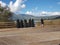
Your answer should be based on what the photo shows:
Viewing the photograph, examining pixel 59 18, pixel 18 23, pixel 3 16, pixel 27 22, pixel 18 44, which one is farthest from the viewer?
pixel 3 16

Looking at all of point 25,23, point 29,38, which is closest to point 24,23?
point 25,23

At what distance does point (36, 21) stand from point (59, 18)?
71.8 inches

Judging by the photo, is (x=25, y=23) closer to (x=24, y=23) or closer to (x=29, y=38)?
(x=24, y=23)

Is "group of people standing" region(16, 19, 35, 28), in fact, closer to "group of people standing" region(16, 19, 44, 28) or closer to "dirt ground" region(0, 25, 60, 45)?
"group of people standing" region(16, 19, 44, 28)

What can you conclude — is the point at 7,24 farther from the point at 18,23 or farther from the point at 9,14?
the point at 9,14

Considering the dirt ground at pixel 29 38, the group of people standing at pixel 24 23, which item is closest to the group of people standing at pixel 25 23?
the group of people standing at pixel 24 23

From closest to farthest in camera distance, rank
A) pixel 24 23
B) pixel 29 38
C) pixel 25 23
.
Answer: pixel 29 38 < pixel 25 23 < pixel 24 23

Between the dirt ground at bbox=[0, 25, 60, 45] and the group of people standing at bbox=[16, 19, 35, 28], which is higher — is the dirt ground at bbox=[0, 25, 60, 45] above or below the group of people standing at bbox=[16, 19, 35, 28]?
below

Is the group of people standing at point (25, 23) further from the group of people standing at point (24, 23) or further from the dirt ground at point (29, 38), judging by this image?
the dirt ground at point (29, 38)

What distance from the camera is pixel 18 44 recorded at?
15.0 ft

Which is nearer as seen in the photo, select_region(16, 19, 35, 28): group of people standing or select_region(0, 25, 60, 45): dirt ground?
select_region(0, 25, 60, 45): dirt ground

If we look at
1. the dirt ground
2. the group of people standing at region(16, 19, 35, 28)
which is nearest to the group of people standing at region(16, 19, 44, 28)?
the group of people standing at region(16, 19, 35, 28)

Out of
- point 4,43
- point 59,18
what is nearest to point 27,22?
point 59,18

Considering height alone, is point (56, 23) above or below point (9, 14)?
below
